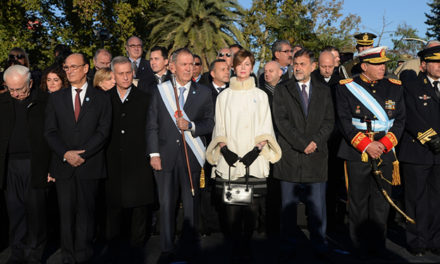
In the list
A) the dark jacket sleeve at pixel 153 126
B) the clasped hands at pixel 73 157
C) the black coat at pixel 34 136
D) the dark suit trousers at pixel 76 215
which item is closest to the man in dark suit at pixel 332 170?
the dark jacket sleeve at pixel 153 126

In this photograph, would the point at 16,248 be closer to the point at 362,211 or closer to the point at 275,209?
the point at 275,209

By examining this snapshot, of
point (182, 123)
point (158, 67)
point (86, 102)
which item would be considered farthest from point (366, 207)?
point (158, 67)

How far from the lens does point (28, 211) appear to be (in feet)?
16.8

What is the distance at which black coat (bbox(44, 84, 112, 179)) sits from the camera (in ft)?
15.9

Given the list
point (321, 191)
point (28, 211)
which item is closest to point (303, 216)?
point (321, 191)

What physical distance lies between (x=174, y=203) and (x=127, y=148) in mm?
927

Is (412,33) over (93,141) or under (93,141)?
over

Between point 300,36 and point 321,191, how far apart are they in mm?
23240

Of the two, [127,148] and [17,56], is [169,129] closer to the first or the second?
[127,148]

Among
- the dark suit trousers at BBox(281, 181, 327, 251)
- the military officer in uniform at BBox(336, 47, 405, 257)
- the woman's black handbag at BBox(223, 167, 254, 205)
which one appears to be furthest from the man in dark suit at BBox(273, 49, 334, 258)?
the woman's black handbag at BBox(223, 167, 254, 205)

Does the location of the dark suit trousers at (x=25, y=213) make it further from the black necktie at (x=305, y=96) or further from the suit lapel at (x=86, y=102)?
the black necktie at (x=305, y=96)

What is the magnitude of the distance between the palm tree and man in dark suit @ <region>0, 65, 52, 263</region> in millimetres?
18285

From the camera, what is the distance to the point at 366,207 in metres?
5.18

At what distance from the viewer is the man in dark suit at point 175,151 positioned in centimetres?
502
